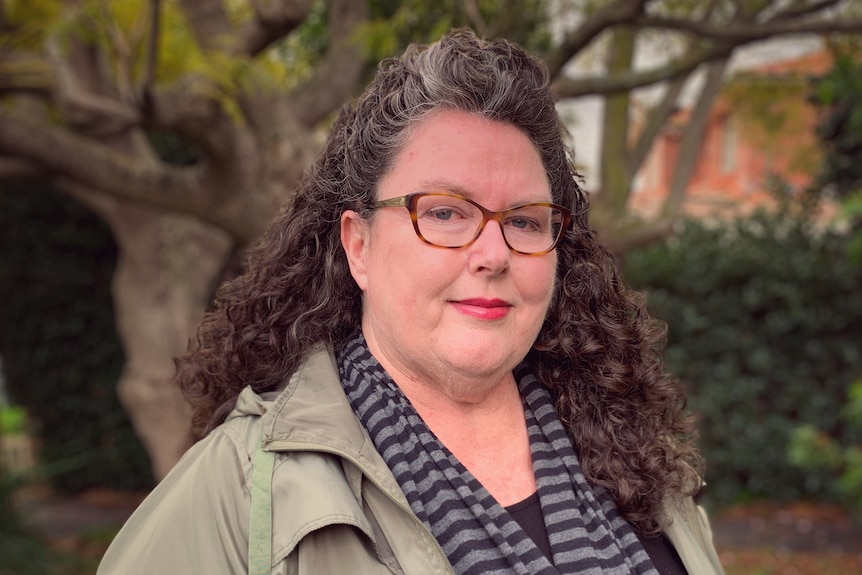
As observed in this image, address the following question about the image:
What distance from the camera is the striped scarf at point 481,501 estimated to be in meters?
1.62

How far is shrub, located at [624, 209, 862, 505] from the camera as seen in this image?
691 cm

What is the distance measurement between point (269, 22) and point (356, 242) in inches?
87.3

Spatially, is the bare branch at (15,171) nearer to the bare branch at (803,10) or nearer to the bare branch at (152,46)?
the bare branch at (152,46)

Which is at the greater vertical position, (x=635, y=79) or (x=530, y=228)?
(x=635, y=79)

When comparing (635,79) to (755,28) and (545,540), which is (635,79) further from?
(545,540)

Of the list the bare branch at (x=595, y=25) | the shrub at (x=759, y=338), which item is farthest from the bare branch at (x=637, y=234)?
the shrub at (x=759, y=338)

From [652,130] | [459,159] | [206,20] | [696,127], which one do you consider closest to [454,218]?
[459,159]

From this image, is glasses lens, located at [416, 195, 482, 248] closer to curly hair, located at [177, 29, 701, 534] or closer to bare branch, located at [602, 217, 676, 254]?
curly hair, located at [177, 29, 701, 534]

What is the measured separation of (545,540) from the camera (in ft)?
5.70

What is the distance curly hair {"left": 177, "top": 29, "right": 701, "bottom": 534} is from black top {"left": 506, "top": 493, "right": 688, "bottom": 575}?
0.05m

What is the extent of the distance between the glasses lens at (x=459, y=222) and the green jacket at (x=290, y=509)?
37cm

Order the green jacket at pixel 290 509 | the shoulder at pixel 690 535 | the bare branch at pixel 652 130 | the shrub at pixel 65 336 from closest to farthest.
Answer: the green jacket at pixel 290 509 < the shoulder at pixel 690 535 < the bare branch at pixel 652 130 < the shrub at pixel 65 336

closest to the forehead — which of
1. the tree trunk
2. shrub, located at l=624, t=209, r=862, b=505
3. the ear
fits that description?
the ear

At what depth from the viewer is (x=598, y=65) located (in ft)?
24.3
